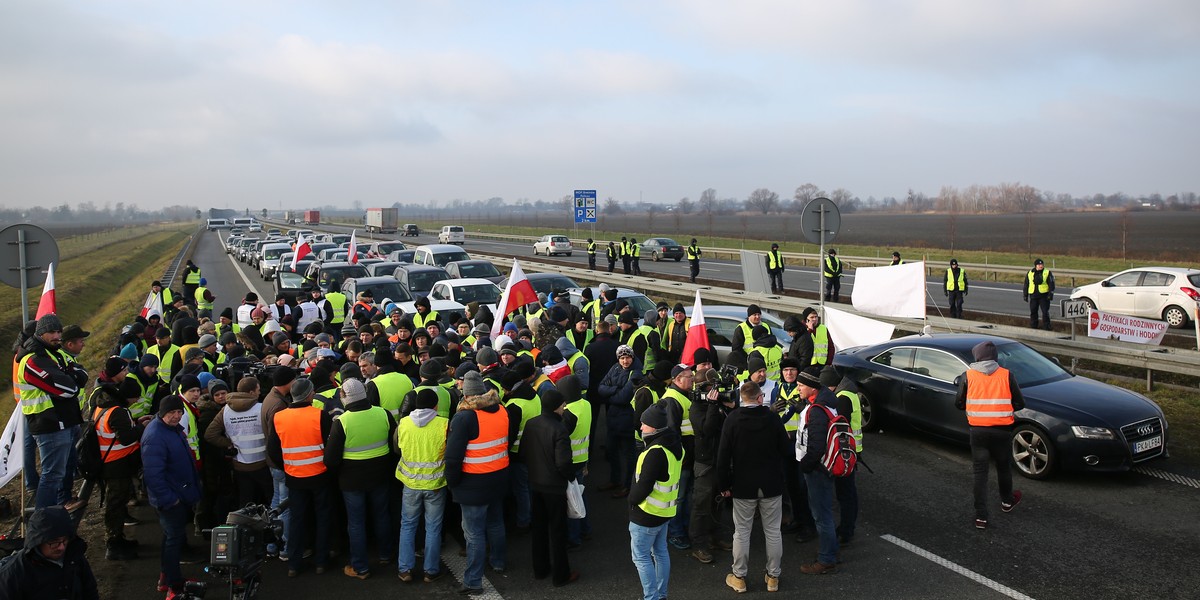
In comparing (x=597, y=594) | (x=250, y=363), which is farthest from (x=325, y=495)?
(x=250, y=363)

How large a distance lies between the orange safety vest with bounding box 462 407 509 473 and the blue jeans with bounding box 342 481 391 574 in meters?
1.01

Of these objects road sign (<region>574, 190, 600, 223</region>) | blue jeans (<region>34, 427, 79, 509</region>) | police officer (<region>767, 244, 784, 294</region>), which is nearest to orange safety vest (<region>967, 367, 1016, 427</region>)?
blue jeans (<region>34, 427, 79, 509</region>)

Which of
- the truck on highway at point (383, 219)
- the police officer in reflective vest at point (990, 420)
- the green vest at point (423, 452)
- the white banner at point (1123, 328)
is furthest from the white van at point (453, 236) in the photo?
the police officer in reflective vest at point (990, 420)

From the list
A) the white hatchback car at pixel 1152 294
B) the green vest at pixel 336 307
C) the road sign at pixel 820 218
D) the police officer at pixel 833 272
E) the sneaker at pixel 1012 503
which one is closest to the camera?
the sneaker at pixel 1012 503

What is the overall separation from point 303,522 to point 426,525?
3.71 ft

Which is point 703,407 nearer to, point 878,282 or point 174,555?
point 174,555

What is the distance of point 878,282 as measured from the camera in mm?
12023

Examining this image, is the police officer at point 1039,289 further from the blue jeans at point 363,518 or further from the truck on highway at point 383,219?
the truck on highway at point 383,219

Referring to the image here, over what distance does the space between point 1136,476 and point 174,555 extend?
9.56 meters

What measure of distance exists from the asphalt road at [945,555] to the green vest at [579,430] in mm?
970

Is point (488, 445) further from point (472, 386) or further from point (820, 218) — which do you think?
point (820, 218)

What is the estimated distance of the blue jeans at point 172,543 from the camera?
6188 millimetres

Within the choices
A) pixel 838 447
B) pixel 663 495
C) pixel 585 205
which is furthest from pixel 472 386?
pixel 585 205

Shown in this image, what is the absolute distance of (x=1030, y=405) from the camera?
848 centimetres
